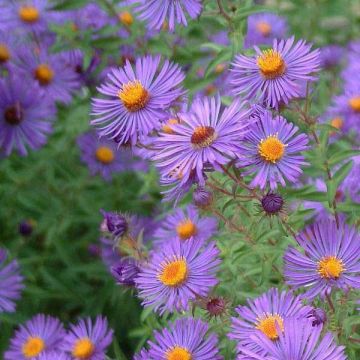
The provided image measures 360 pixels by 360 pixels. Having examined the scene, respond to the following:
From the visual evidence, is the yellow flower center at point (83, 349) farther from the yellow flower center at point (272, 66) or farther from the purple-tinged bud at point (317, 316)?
the yellow flower center at point (272, 66)

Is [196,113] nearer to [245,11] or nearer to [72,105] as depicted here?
[245,11]

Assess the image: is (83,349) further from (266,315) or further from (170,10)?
(170,10)

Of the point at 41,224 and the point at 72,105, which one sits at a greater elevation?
the point at 72,105

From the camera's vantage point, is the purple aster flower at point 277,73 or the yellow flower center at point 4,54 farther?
the yellow flower center at point 4,54

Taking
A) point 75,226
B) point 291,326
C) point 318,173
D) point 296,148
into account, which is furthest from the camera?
point 75,226

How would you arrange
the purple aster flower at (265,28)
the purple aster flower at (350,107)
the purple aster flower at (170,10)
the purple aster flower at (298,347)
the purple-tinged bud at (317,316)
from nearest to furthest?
the purple aster flower at (298,347), the purple-tinged bud at (317,316), the purple aster flower at (170,10), the purple aster flower at (350,107), the purple aster flower at (265,28)

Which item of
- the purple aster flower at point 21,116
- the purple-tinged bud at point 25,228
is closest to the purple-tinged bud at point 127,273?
the purple-tinged bud at point 25,228

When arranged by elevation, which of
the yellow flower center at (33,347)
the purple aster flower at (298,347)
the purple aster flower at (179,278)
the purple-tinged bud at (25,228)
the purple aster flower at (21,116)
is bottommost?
the purple aster flower at (298,347)

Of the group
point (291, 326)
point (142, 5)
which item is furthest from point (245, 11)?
point (291, 326)
